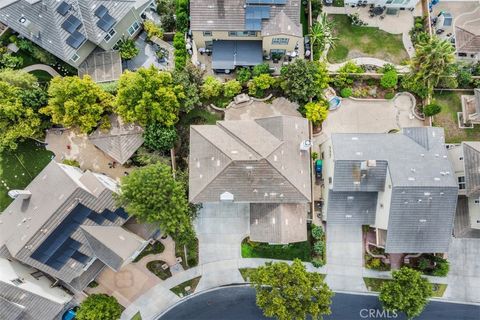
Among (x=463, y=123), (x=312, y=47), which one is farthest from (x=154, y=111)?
(x=463, y=123)

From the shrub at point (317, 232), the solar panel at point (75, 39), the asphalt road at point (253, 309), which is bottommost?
the asphalt road at point (253, 309)

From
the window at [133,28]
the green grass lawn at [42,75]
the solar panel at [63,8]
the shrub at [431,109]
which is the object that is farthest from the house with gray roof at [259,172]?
the green grass lawn at [42,75]

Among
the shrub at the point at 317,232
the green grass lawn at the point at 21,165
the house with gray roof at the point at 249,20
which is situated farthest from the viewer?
the green grass lawn at the point at 21,165

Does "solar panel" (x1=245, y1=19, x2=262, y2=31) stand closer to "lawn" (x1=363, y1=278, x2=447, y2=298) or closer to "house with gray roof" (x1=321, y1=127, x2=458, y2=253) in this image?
"house with gray roof" (x1=321, y1=127, x2=458, y2=253)

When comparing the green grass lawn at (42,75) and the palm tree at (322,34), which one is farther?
the green grass lawn at (42,75)

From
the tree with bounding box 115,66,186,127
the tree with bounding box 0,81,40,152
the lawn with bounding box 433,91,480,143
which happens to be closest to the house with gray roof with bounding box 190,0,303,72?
the tree with bounding box 115,66,186,127

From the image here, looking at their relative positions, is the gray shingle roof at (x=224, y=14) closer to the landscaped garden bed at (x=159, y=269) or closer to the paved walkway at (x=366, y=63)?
the paved walkway at (x=366, y=63)

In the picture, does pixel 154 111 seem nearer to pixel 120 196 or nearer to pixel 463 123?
pixel 120 196
